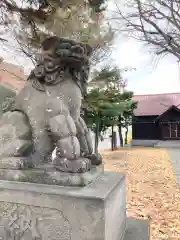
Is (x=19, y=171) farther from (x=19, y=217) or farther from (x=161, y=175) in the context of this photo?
(x=161, y=175)

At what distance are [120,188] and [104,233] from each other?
1.46ft

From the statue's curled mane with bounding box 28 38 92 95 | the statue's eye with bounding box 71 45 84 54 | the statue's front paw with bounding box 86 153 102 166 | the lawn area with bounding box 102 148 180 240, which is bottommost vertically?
the lawn area with bounding box 102 148 180 240

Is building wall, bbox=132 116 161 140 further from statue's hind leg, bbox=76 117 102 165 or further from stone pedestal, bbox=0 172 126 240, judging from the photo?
stone pedestal, bbox=0 172 126 240

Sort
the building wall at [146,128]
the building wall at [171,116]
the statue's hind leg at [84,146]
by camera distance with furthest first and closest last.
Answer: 1. the building wall at [146,128]
2. the building wall at [171,116]
3. the statue's hind leg at [84,146]

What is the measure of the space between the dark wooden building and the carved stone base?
50.2 ft

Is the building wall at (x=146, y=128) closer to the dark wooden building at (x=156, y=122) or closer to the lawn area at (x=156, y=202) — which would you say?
the dark wooden building at (x=156, y=122)

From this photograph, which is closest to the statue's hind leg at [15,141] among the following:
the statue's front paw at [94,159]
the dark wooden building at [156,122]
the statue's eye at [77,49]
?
the statue's front paw at [94,159]

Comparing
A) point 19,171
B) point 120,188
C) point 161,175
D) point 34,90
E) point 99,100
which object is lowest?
point 161,175

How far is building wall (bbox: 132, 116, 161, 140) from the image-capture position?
683 inches

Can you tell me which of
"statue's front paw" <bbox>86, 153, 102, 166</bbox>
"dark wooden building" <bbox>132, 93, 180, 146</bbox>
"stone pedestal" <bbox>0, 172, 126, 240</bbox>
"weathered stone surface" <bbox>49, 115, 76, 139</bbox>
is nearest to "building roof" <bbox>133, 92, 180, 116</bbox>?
"dark wooden building" <bbox>132, 93, 180, 146</bbox>

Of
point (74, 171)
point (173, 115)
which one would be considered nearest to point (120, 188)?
point (74, 171)

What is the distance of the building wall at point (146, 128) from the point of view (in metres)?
17.3

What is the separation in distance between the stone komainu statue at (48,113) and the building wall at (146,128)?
16.0m

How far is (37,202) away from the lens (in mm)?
1323
